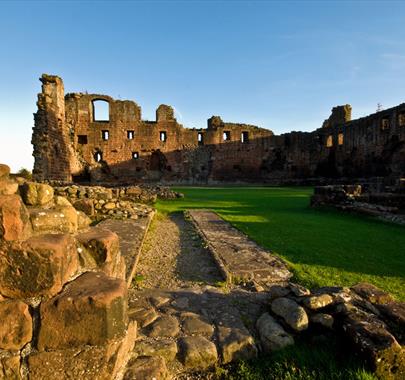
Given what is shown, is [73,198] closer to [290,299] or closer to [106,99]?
[290,299]

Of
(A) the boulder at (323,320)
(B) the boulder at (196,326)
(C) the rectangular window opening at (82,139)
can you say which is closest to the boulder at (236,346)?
(B) the boulder at (196,326)

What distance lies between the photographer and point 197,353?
6.66ft

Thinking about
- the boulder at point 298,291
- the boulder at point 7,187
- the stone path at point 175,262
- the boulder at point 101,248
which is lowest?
the stone path at point 175,262

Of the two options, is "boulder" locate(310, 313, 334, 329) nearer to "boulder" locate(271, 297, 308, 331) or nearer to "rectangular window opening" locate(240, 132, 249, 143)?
"boulder" locate(271, 297, 308, 331)

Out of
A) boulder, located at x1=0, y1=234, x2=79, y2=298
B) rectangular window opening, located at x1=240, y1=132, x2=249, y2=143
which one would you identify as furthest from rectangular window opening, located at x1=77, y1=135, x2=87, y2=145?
boulder, located at x1=0, y1=234, x2=79, y2=298

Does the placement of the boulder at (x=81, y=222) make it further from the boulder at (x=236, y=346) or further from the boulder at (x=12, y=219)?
the boulder at (x=236, y=346)

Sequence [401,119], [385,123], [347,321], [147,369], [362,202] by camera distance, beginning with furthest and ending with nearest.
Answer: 1. [385,123]
2. [401,119]
3. [362,202]
4. [347,321]
5. [147,369]

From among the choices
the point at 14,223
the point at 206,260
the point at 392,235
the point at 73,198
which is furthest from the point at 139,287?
the point at 73,198

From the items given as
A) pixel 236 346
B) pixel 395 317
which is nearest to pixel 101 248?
pixel 236 346

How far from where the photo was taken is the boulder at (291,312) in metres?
2.26

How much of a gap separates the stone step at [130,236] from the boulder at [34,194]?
148 cm

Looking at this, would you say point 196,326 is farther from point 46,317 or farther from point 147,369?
point 46,317

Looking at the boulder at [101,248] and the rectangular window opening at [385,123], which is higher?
the rectangular window opening at [385,123]

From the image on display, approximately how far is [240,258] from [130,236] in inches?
96.0
